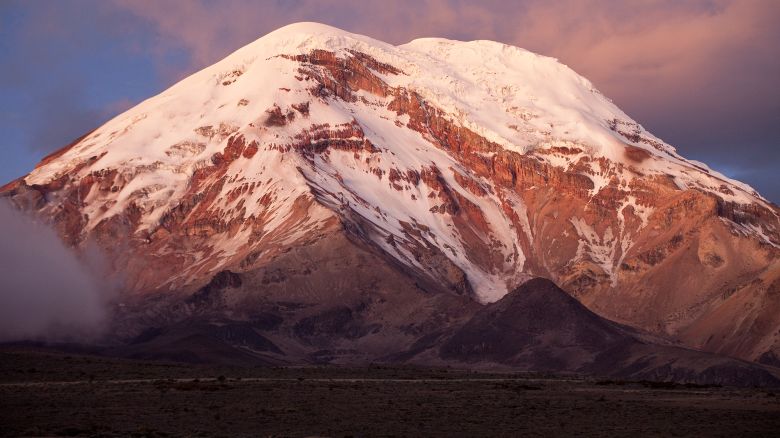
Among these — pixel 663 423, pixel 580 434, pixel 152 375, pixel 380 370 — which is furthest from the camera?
pixel 380 370

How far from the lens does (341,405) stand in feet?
Answer: 258

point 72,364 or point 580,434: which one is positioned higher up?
point 72,364

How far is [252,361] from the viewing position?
573 feet

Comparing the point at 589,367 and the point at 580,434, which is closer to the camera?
the point at 580,434

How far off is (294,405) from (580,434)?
58.3ft

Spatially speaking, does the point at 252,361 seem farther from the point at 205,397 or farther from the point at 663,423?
the point at 663,423

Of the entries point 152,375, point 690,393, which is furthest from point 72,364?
point 690,393

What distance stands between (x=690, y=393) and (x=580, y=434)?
87.2 ft

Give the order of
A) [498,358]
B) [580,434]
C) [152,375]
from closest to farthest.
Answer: [580,434] → [152,375] → [498,358]

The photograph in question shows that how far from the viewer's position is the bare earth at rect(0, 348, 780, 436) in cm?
6869

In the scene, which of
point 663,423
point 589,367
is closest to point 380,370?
point 663,423

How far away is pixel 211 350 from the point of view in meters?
176

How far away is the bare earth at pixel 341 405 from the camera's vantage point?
68.7 m

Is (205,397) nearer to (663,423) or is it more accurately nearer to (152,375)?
(152,375)
